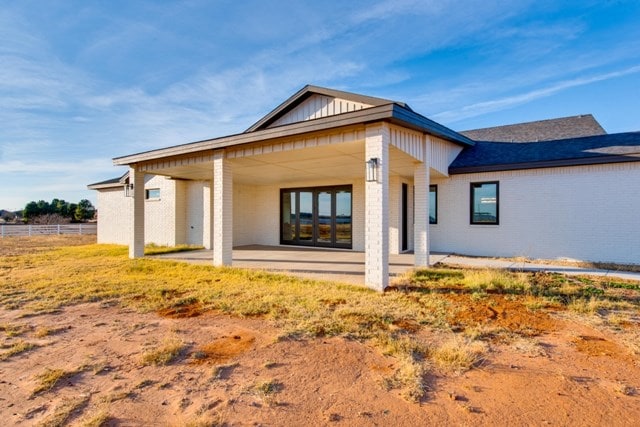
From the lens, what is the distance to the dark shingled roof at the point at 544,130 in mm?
11281

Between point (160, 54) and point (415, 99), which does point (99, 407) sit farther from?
point (415, 99)

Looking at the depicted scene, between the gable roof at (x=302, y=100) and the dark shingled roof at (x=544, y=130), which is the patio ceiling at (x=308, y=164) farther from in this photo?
the dark shingled roof at (x=544, y=130)

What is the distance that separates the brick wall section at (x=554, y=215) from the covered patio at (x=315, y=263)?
4.80ft

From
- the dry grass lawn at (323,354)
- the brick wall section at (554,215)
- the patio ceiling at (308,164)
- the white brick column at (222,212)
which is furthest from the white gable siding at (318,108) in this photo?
the dry grass lawn at (323,354)

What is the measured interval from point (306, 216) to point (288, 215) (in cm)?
101

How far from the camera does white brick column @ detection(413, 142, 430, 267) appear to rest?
25.7ft

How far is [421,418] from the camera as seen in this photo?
2.29 m

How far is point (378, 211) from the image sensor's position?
576 cm

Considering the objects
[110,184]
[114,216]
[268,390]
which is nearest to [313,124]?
[268,390]

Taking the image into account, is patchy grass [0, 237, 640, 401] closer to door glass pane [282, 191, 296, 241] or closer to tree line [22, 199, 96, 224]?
door glass pane [282, 191, 296, 241]

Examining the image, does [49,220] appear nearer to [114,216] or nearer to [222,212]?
[114,216]

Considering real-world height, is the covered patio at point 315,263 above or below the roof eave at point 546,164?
below

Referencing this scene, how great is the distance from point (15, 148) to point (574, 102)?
29571 millimetres

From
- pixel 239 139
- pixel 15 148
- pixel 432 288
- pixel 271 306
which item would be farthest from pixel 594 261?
pixel 15 148
